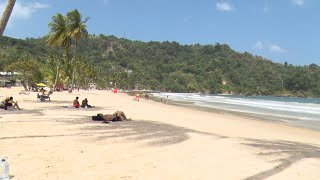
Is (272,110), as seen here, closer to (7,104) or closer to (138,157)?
(7,104)

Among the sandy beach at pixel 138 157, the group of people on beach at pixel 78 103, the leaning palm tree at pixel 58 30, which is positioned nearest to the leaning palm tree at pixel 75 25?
the leaning palm tree at pixel 58 30

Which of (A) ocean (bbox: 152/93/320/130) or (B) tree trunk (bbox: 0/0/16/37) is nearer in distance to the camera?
(B) tree trunk (bbox: 0/0/16/37)

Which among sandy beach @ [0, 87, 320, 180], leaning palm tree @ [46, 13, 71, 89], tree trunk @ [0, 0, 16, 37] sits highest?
leaning palm tree @ [46, 13, 71, 89]

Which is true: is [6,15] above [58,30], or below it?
below

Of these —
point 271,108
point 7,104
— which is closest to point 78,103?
point 7,104

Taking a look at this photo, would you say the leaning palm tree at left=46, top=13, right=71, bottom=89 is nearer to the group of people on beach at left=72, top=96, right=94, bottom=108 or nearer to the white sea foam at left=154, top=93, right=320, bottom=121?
the white sea foam at left=154, top=93, right=320, bottom=121

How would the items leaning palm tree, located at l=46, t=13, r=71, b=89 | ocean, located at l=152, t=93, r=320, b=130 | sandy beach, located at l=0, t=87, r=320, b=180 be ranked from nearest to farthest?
sandy beach, located at l=0, t=87, r=320, b=180 → ocean, located at l=152, t=93, r=320, b=130 → leaning palm tree, located at l=46, t=13, r=71, b=89

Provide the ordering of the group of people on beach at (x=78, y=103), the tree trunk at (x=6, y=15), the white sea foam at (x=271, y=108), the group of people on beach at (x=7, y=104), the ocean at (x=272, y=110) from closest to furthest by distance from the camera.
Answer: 1. the tree trunk at (x=6, y=15)
2. the group of people on beach at (x=7, y=104)
3. the group of people on beach at (x=78, y=103)
4. the ocean at (x=272, y=110)
5. the white sea foam at (x=271, y=108)

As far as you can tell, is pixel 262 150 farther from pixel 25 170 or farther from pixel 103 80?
pixel 103 80

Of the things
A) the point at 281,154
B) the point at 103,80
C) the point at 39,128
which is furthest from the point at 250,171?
the point at 103,80

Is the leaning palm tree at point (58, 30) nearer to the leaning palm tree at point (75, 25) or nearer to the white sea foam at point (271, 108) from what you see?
the leaning palm tree at point (75, 25)

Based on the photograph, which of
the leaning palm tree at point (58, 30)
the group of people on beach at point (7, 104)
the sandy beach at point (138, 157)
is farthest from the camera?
the leaning palm tree at point (58, 30)

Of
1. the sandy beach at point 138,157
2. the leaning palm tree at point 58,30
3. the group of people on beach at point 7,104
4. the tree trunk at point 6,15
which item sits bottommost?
the sandy beach at point 138,157

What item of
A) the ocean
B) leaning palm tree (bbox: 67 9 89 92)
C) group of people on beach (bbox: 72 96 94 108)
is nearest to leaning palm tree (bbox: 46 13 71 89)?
leaning palm tree (bbox: 67 9 89 92)
